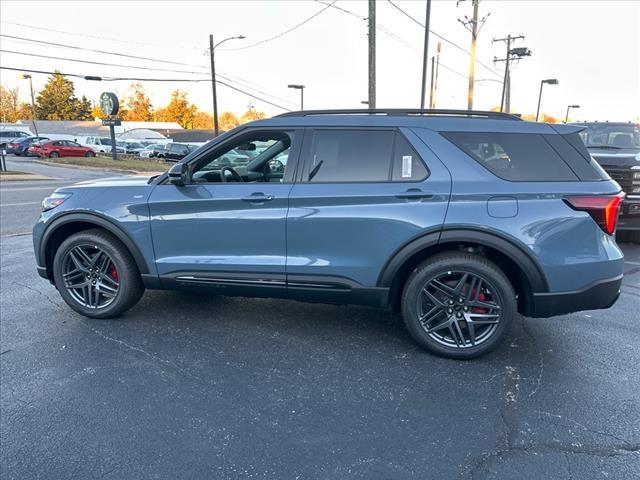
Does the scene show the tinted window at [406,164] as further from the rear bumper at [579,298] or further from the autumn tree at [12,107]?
the autumn tree at [12,107]

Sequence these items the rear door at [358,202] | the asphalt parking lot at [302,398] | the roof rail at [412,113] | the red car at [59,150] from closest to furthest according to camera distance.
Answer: the asphalt parking lot at [302,398]
the rear door at [358,202]
the roof rail at [412,113]
the red car at [59,150]

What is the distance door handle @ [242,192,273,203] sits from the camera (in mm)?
3420

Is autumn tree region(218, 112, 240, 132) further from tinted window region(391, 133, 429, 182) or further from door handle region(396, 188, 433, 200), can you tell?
door handle region(396, 188, 433, 200)

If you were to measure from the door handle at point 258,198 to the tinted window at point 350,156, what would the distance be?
1.10 feet

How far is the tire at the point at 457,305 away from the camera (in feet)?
10.5

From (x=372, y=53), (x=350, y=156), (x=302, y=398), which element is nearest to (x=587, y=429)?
(x=302, y=398)

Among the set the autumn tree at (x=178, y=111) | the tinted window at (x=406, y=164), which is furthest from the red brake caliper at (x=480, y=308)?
the autumn tree at (x=178, y=111)

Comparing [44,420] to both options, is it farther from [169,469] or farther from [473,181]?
[473,181]

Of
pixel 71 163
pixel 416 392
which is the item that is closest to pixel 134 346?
pixel 416 392

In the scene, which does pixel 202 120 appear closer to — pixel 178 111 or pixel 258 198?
pixel 178 111

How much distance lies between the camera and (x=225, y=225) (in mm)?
3539

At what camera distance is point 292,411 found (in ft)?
8.93

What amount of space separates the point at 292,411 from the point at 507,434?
126cm

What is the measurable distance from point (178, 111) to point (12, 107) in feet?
96.5
